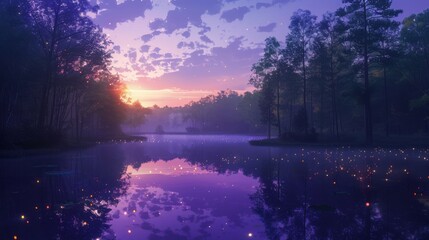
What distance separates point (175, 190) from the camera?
11750 millimetres

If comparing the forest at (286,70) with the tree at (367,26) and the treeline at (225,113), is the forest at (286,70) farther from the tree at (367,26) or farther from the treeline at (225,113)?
the treeline at (225,113)

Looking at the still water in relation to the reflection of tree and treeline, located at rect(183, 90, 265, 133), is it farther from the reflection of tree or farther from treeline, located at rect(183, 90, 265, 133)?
treeline, located at rect(183, 90, 265, 133)

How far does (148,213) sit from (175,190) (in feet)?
10.9

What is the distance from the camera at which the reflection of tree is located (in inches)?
274

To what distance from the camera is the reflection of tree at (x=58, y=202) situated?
22.9 ft

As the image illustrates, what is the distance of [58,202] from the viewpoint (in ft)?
31.4

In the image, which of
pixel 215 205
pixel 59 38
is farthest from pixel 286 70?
pixel 215 205

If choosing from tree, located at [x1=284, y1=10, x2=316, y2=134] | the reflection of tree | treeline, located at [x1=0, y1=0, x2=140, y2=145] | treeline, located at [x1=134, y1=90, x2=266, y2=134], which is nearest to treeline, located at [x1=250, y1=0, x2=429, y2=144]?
tree, located at [x1=284, y1=10, x2=316, y2=134]

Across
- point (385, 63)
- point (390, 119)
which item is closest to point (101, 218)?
point (385, 63)

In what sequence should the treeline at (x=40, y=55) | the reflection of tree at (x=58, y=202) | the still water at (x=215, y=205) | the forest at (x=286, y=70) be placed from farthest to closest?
the forest at (x=286, y=70)
the treeline at (x=40, y=55)
the reflection of tree at (x=58, y=202)
the still water at (x=215, y=205)

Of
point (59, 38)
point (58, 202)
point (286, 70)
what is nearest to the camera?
point (58, 202)

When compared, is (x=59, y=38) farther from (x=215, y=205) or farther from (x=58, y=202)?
(x=215, y=205)

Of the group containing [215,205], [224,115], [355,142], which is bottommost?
[215,205]

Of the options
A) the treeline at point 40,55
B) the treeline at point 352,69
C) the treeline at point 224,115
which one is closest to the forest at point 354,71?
the treeline at point 352,69
